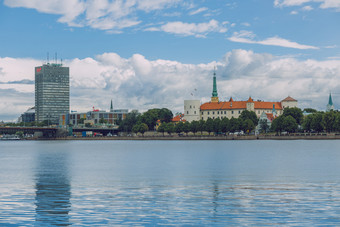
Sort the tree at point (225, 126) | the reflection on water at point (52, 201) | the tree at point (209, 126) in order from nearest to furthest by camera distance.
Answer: the reflection on water at point (52, 201), the tree at point (225, 126), the tree at point (209, 126)

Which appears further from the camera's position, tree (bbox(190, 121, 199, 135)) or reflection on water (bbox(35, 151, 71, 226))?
tree (bbox(190, 121, 199, 135))

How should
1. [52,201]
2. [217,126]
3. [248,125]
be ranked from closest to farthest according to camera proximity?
[52,201], [248,125], [217,126]

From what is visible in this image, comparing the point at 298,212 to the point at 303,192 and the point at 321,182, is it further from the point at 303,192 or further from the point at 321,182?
the point at 321,182

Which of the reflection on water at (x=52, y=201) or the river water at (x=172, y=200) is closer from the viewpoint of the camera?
the river water at (x=172, y=200)

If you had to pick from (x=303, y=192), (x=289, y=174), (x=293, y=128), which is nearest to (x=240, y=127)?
(x=293, y=128)

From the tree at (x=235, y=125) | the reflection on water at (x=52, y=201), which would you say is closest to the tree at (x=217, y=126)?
the tree at (x=235, y=125)

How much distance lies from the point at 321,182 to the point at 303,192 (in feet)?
20.5

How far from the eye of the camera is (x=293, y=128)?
16150cm

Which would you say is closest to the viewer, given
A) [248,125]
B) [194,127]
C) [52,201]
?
[52,201]

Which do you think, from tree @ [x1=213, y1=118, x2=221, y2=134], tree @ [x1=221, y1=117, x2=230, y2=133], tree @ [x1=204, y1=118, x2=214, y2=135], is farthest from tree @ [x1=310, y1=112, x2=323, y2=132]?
tree @ [x1=204, y1=118, x2=214, y2=135]

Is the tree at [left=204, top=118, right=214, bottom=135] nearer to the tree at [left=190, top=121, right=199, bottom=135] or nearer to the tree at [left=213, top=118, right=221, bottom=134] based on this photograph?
the tree at [left=213, top=118, right=221, bottom=134]

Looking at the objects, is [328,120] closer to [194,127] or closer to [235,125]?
[235,125]

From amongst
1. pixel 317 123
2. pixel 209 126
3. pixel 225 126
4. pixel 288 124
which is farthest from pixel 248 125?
pixel 317 123

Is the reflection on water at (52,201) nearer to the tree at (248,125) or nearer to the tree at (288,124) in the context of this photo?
the tree at (288,124)
